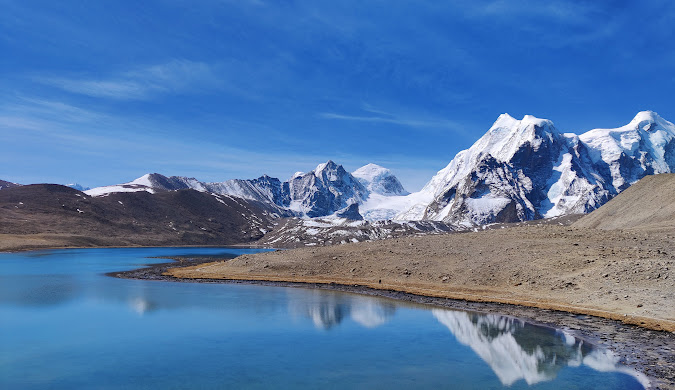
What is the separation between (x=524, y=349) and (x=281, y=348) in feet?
51.4

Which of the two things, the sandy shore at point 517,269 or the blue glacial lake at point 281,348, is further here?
the sandy shore at point 517,269

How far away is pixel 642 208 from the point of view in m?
85.6

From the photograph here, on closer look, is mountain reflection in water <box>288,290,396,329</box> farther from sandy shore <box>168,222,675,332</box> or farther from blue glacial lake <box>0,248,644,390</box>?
sandy shore <box>168,222,675,332</box>

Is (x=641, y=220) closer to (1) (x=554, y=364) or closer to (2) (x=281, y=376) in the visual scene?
(1) (x=554, y=364)

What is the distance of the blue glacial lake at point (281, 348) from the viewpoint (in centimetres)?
2491

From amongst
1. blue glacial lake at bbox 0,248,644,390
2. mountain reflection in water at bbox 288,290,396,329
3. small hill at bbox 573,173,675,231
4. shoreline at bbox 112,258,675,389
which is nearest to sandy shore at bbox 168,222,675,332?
shoreline at bbox 112,258,675,389

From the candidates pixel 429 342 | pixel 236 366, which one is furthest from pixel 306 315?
pixel 236 366

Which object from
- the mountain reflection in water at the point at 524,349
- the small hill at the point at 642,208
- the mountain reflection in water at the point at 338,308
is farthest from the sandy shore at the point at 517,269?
the small hill at the point at 642,208

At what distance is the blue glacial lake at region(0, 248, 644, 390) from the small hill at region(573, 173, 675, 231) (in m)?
45.0

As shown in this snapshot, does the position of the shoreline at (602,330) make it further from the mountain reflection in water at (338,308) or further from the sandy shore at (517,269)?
the mountain reflection in water at (338,308)

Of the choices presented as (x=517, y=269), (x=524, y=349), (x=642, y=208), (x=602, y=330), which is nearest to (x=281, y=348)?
(x=524, y=349)

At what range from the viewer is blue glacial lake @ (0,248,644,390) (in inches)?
981

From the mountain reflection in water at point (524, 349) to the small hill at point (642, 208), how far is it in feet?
132

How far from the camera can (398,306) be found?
48.2 meters
